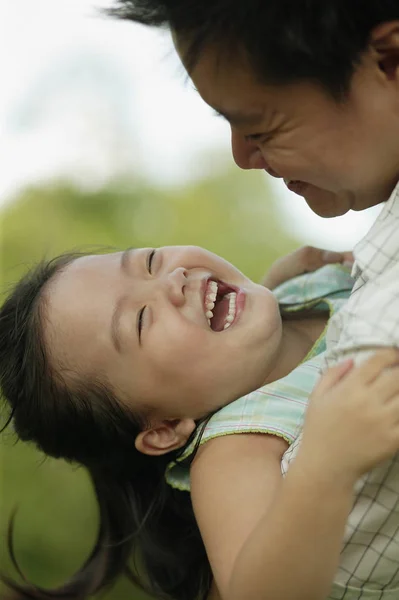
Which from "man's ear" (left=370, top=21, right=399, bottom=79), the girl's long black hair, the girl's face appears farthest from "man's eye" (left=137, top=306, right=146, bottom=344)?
"man's ear" (left=370, top=21, right=399, bottom=79)

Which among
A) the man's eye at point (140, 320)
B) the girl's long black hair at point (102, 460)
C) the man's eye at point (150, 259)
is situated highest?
the man's eye at point (150, 259)

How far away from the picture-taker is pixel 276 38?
36.2 inches

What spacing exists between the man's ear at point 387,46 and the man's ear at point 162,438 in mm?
624

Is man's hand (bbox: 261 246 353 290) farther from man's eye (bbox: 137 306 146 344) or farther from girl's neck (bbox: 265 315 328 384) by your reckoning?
man's eye (bbox: 137 306 146 344)

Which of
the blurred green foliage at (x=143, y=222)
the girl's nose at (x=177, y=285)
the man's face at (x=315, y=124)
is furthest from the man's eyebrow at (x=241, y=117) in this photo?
the blurred green foliage at (x=143, y=222)

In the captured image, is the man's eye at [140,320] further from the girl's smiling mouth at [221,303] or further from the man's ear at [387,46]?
the man's ear at [387,46]

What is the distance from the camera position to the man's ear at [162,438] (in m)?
1.32

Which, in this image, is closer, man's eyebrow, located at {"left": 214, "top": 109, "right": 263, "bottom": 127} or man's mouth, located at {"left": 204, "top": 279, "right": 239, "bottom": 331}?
man's eyebrow, located at {"left": 214, "top": 109, "right": 263, "bottom": 127}

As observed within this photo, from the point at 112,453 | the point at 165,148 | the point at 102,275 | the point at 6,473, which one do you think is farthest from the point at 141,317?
the point at 165,148

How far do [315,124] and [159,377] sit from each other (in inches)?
18.6

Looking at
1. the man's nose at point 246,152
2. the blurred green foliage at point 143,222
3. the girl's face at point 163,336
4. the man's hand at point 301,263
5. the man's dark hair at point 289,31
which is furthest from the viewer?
the blurred green foliage at point 143,222

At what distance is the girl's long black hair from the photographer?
134cm

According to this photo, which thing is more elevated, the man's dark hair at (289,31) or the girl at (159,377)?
the man's dark hair at (289,31)

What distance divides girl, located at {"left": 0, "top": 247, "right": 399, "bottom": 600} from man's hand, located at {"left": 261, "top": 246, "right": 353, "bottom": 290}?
0.09 m
